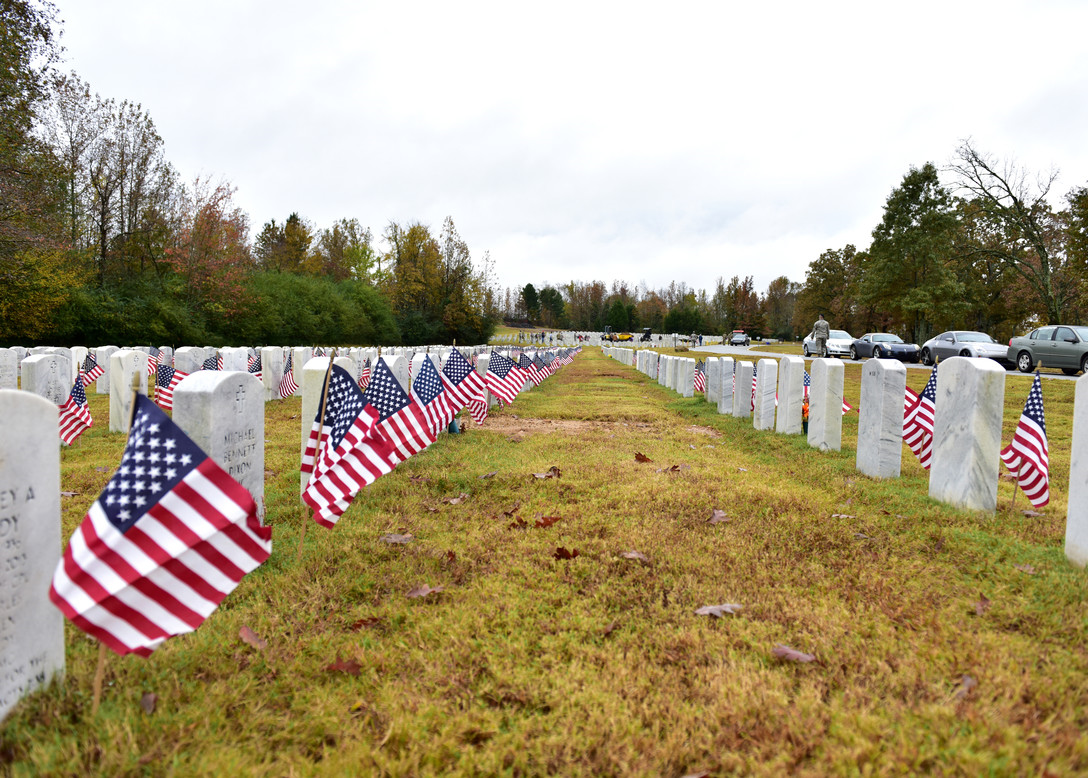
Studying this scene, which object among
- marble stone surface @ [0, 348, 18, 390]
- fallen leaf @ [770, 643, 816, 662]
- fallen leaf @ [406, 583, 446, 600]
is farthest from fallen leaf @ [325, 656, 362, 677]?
marble stone surface @ [0, 348, 18, 390]

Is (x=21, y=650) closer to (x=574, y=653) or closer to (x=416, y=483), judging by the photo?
(x=574, y=653)

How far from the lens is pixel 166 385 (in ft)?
37.5

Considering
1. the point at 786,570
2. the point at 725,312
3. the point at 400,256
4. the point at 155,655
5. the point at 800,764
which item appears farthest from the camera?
the point at 725,312

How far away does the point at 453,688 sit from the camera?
2570mm

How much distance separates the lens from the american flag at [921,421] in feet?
20.2

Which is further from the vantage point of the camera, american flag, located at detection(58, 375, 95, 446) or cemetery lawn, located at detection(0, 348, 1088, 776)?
american flag, located at detection(58, 375, 95, 446)

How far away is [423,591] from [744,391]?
897cm

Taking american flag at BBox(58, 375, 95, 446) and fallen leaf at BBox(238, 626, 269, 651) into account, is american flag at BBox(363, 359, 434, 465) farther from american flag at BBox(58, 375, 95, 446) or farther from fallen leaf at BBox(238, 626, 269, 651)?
american flag at BBox(58, 375, 95, 446)

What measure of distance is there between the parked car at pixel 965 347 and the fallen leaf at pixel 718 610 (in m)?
22.3

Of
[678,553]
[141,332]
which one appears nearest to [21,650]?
[678,553]

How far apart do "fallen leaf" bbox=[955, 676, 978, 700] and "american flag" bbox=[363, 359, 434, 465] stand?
3.84 meters

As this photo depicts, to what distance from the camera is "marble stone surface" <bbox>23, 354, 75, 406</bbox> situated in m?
8.59

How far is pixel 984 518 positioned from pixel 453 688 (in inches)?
169

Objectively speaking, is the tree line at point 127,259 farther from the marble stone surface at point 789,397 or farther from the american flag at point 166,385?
the marble stone surface at point 789,397
